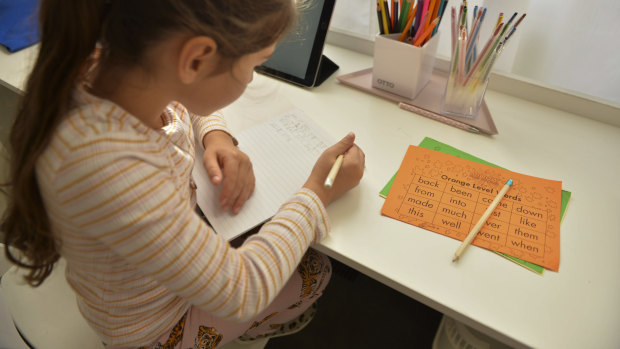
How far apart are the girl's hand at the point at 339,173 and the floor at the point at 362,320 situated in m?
0.66

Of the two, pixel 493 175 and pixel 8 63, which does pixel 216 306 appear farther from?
pixel 8 63

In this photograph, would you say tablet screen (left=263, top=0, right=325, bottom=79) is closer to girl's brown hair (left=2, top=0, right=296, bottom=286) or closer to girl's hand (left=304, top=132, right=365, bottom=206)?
girl's hand (left=304, top=132, right=365, bottom=206)

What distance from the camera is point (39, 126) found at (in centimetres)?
45

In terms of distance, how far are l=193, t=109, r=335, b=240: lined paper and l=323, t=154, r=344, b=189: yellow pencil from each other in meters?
0.07

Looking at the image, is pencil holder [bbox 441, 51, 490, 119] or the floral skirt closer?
the floral skirt

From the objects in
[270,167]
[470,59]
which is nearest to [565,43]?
[470,59]

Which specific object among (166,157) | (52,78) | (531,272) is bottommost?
(531,272)

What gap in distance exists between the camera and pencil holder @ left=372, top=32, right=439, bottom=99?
0.86 metres

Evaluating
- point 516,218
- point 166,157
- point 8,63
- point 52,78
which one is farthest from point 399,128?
point 8,63

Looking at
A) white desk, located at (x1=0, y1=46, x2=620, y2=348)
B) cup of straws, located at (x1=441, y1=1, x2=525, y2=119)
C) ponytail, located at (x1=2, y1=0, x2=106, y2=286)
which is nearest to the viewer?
ponytail, located at (x1=2, y1=0, x2=106, y2=286)

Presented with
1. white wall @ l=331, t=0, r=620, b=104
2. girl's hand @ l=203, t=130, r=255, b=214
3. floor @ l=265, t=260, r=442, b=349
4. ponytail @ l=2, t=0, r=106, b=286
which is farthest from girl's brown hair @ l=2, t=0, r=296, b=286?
floor @ l=265, t=260, r=442, b=349

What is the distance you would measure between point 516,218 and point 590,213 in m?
0.14

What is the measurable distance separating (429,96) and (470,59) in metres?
0.13

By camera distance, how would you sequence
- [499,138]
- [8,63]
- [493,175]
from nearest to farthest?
1. [493,175]
2. [499,138]
3. [8,63]
